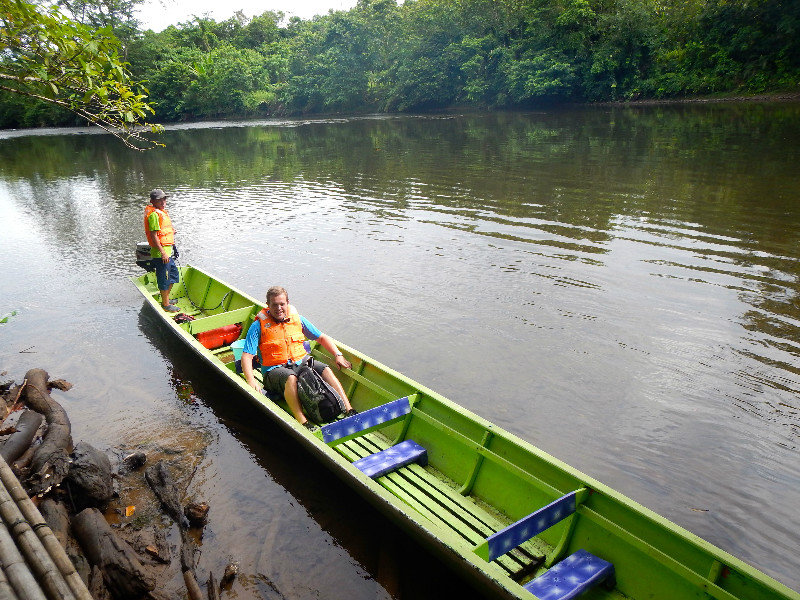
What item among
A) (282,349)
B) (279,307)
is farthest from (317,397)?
(279,307)

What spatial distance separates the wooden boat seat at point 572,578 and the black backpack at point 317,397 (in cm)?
284

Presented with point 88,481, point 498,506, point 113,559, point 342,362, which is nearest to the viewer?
point 113,559

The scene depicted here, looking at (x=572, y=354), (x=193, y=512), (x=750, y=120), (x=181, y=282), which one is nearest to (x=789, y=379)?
(x=572, y=354)

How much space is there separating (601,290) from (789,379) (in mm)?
3515

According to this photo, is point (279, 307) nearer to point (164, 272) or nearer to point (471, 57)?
point (164, 272)

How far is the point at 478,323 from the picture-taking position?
30.2ft

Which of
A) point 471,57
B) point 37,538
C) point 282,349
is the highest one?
point 471,57

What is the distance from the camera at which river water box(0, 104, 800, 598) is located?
5.30 meters

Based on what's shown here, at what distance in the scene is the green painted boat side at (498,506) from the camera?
3631 millimetres

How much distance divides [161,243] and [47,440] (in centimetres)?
438

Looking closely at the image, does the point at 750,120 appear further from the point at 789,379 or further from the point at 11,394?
the point at 11,394

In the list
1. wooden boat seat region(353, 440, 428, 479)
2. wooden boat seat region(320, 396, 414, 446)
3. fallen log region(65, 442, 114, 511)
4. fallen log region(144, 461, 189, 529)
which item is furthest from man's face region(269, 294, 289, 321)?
fallen log region(65, 442, 114, 511)

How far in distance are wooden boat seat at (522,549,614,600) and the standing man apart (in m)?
7.69

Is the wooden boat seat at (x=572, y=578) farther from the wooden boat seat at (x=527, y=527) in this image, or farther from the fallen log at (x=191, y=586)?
the fallen log at (x=191, y=586)
